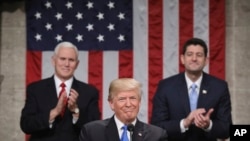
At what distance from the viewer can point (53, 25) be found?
16.3ft

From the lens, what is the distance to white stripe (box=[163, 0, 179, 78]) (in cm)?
496

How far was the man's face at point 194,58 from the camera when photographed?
12.7ft

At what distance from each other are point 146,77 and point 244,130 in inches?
77.2

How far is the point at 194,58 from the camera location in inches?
152

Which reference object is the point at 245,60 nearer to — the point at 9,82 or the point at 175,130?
the point at 175,130

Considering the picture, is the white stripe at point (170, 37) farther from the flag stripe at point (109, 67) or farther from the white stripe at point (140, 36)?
the flag stripe at point (109, 67)

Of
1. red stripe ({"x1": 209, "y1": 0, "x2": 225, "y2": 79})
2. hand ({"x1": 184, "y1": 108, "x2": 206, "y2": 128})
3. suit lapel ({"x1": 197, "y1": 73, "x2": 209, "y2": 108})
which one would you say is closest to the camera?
hand ({"x1": 184, "y1": 108, "x2": 206, "y2": 128})

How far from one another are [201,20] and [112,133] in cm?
242

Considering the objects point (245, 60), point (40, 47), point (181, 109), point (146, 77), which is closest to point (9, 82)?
point (40, 47)

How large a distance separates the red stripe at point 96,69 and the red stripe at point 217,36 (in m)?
1.06

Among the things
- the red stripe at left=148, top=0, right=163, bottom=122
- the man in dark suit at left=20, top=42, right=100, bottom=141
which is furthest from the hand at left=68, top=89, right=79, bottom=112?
the red stripe at left=148, top=0, right=163, bottom=122

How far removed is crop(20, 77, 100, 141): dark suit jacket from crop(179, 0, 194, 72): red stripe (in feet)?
4.66

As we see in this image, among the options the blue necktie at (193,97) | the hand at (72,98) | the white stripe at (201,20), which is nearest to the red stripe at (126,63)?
the white stripe at (201,20)

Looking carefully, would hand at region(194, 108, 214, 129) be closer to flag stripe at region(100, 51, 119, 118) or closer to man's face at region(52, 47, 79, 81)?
man's face at region(52, 47, 79, 81)
